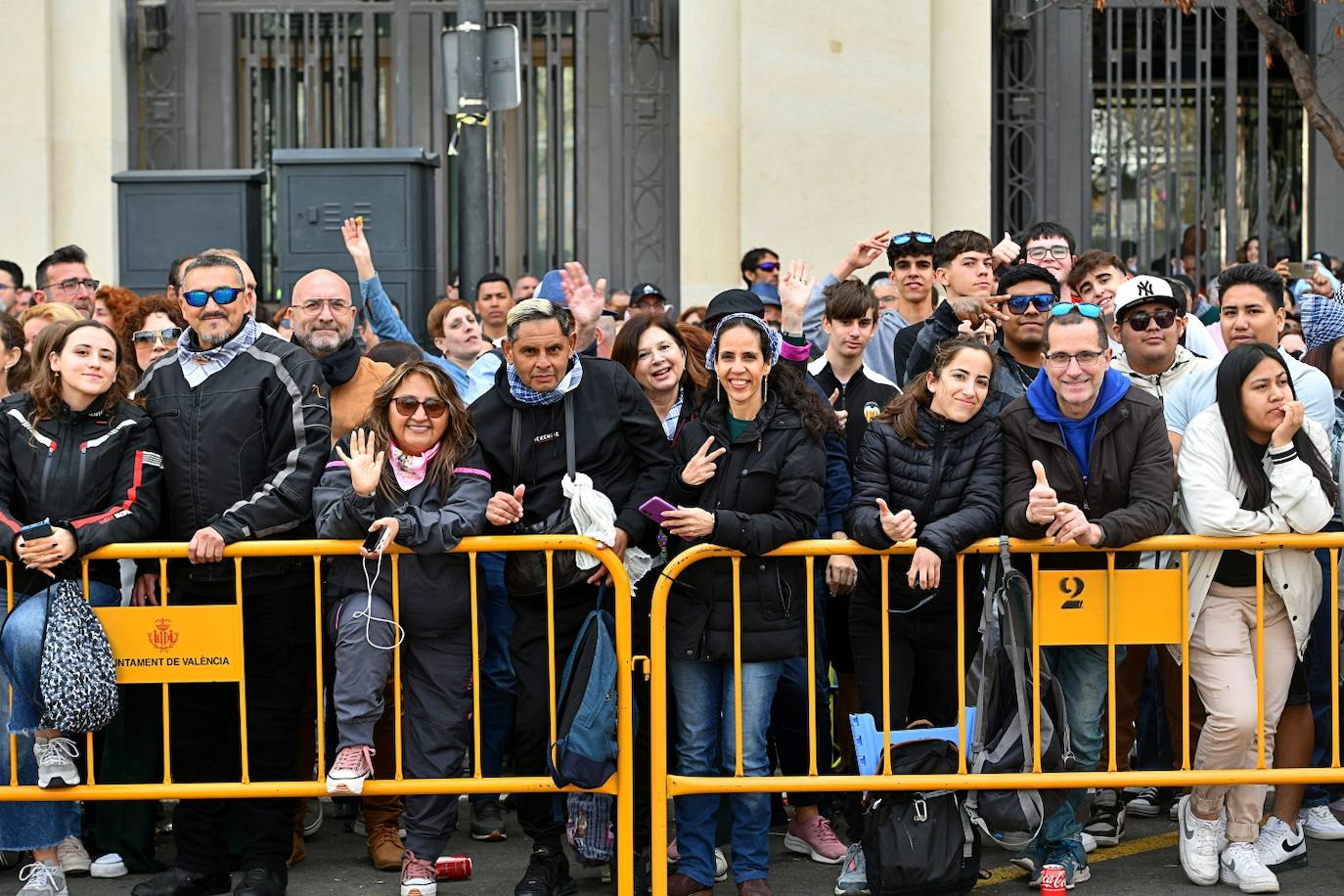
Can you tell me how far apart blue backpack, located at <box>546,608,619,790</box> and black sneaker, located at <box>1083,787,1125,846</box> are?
2246mm

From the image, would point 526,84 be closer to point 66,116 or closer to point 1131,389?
point 66,116

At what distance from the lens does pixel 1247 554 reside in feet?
21.9

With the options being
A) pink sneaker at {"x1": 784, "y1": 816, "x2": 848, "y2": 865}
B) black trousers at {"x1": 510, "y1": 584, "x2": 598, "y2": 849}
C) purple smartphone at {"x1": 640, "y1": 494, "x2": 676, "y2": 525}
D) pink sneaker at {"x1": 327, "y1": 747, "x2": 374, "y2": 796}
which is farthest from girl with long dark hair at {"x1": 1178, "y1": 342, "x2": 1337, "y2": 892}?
pink sneaker at {"x1": 327, "y1": 747, "x2": 374, "y2": 796}

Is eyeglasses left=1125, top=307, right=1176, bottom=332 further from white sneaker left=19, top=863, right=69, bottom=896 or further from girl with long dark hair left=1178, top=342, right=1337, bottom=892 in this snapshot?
white sneaker left=19, top=863, right=69, bottom=896

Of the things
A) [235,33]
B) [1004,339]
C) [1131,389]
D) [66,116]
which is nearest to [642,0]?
[235,33]

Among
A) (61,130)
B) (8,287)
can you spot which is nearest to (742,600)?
(8,287)

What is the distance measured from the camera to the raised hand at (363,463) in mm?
6410

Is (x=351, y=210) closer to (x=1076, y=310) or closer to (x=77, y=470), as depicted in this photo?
(x=77, y=470)

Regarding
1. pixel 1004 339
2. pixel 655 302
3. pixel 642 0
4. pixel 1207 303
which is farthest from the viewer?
pixel 642 0

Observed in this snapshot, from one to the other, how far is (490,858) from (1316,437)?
3.61 m

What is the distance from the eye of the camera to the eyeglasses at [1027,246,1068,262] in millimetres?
8984

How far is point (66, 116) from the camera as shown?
45.7 feet

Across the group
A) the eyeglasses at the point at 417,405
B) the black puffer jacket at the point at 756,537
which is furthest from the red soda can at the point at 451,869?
the eyeglasses at the point at 417,405

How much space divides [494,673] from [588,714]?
967 mm
